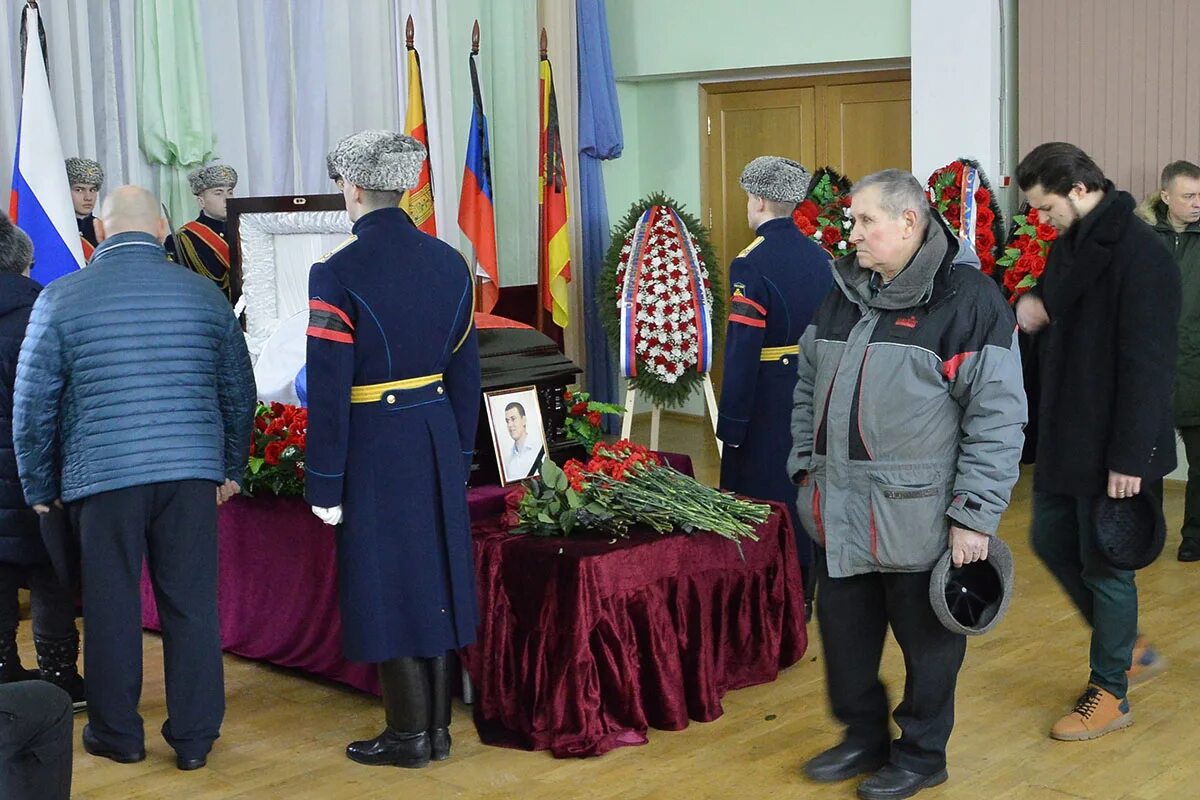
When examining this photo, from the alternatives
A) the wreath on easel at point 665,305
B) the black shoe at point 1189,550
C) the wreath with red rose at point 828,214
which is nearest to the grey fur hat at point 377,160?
the wreath on easel at point 665,305

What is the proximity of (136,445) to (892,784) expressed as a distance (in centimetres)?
195

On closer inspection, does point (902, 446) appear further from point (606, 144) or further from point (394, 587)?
point (606, 144)

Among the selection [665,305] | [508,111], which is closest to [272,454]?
[665,305]

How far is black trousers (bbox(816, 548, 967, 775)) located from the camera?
3.22 metres

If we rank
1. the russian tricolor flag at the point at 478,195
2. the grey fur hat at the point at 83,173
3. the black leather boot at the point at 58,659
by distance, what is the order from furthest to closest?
the russian tricolor flag at the point at 478,195, the grey fur hat at the point at 83,173, the black leather boot at the point at 58,659

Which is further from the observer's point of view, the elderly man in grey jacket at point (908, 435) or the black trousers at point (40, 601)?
the black trousers at point (40, 601)

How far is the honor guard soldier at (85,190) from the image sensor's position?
19.7 ft

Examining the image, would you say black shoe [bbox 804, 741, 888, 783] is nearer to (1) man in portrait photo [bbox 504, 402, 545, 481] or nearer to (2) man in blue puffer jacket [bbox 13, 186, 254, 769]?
(1) man in portrait photo [bbox 504, 402, 545, 481]

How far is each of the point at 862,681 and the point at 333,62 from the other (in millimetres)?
5457

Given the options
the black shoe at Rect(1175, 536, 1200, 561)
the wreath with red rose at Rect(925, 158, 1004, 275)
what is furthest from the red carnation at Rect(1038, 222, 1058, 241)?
the black shoe at Rect(1175, 536, 1200, 561)

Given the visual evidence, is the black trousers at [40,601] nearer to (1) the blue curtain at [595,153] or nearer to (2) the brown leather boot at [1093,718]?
(2) the brown leather boot at [1093,718]

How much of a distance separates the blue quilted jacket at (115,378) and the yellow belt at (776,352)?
1802mm

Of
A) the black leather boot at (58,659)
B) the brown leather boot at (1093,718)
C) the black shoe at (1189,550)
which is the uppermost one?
the black leather boot at (58,659)

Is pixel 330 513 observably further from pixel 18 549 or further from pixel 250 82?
pixel 250 82
